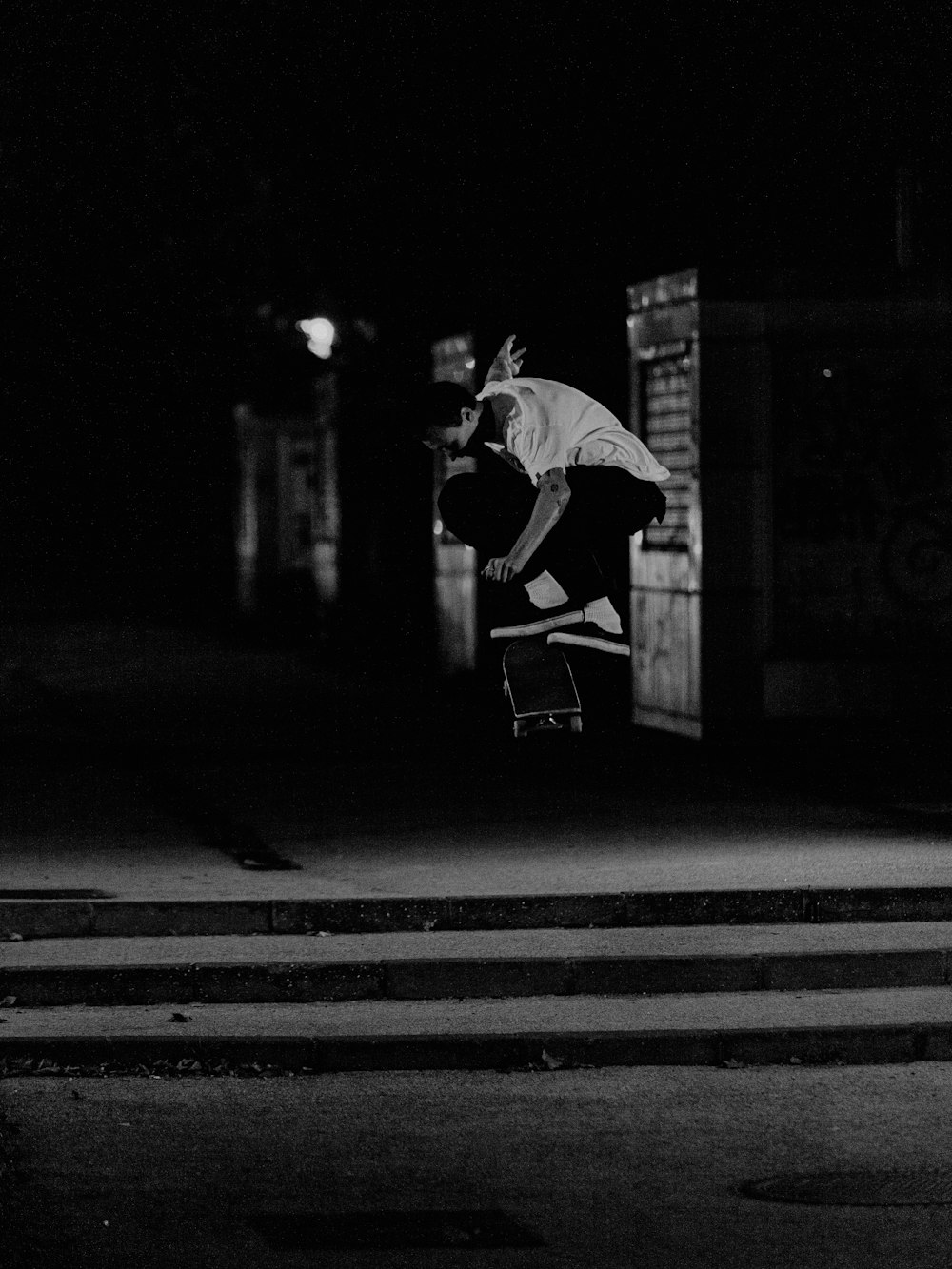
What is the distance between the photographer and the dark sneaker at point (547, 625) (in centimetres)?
649

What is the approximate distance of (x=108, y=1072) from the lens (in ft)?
26.0

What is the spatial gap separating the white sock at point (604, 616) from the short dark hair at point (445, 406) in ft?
2.17

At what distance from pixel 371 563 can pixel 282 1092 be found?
1781cm

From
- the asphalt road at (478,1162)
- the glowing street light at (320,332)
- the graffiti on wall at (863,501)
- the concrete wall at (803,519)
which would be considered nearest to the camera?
the asphalt road at (478,1162)

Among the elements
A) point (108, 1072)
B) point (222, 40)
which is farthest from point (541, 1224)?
point (222, 40)

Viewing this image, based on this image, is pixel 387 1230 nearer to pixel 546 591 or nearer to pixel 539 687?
pixel 539 687

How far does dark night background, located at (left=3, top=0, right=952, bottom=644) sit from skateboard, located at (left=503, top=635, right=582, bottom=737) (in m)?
8.73

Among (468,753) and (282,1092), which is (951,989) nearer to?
(282,1092)

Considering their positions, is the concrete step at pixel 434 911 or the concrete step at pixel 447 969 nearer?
the concrete step at pixel 447 969

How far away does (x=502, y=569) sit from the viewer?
21.0 ft

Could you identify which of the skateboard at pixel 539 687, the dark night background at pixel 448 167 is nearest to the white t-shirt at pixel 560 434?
the skateboard at pixel 539 687

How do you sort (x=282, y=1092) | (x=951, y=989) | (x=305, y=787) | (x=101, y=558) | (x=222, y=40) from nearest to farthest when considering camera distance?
(x=282, y=1092), (x=951, y=989), (x=305, y=787), (x=222, y=40), (x=101, y=558)

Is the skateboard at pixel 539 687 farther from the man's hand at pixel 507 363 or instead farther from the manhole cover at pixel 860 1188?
the manhole cover at pixel 860 1188

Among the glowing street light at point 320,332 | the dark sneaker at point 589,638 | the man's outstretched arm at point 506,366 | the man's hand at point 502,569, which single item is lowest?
the dark sneaker at point 589,638
